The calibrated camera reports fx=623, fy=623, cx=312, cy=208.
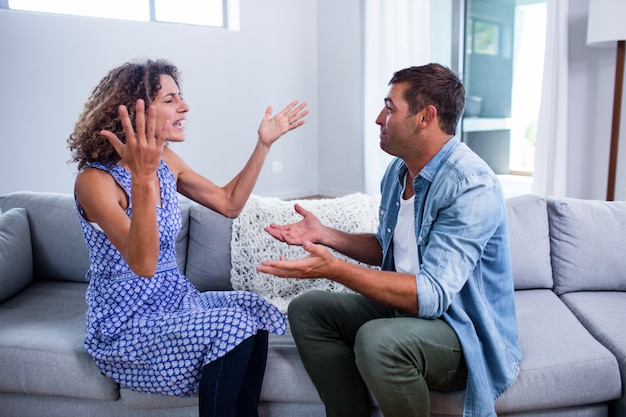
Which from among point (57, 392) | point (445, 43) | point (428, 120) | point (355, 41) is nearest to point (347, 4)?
point (355, 41)

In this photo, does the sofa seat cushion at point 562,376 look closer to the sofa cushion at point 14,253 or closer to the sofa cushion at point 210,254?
the sofa cushion at point 210,254

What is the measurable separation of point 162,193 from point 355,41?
4.14 m

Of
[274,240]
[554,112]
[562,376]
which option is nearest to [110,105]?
[274,240]

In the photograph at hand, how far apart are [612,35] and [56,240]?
10.5 feet

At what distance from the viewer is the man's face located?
1.70 metres

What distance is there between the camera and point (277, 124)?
197cm

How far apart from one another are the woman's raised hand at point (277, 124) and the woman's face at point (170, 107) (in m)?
0.25

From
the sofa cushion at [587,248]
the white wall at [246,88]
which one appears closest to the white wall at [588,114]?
the white wall at [246,88]

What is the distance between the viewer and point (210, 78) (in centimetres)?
500

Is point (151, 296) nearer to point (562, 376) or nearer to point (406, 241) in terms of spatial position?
point (406, 241)

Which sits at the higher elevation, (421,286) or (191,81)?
(191,81)

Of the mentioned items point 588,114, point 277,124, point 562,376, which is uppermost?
point 277,124

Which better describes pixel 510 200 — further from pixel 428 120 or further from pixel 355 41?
pixel 355 41

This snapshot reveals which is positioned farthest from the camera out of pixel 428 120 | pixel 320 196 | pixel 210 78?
pixel 320 196
